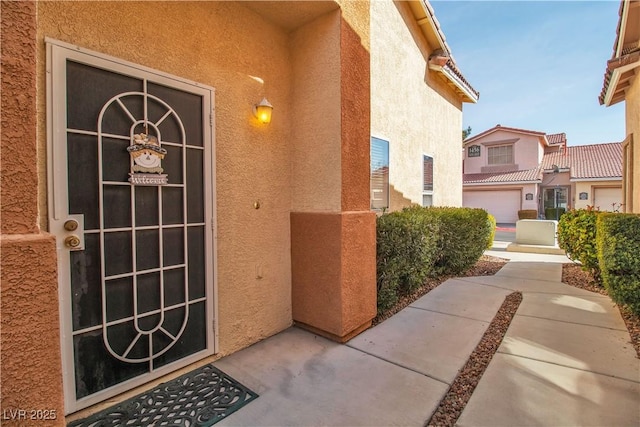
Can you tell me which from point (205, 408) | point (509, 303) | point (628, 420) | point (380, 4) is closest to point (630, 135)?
point (509, 303)

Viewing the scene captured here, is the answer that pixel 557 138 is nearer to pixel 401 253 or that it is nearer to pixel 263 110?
pixel 401 253

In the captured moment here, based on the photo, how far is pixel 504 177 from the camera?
79.9 feet

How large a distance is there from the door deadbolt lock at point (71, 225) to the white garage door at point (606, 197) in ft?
91.5

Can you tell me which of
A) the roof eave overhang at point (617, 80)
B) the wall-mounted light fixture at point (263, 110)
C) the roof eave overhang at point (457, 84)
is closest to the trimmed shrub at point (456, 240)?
the roof eave overhang at point (617, 80)

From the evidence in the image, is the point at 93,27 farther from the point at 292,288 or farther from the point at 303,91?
the point at 292,288

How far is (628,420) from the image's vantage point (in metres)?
2.50

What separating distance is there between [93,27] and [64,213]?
5.54 ft

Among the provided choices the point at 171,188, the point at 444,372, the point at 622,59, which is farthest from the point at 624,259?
the point at 171,188

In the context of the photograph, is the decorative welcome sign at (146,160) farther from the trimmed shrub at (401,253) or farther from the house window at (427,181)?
the house window at (427,181)

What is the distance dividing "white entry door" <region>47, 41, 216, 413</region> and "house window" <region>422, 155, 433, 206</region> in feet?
23.4

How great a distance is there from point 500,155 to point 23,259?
29827 millimetres

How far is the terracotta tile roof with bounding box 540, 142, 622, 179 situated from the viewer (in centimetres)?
2089

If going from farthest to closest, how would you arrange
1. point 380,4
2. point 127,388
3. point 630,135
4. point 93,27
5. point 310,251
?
point 630,135, point 380,4, point 310,251, point 127,388, point 93,27

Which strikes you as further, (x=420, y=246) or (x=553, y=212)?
(x=553, y=212)
